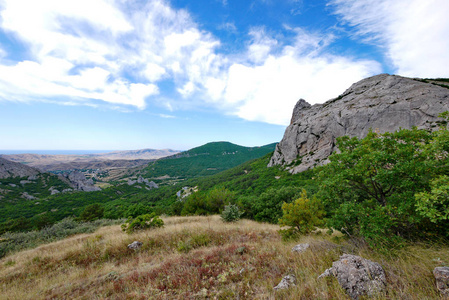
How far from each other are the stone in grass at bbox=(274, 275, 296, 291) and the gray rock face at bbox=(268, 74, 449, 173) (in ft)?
138

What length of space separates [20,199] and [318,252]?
158 meters

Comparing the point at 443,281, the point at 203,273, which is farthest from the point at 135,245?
the point at 443,281

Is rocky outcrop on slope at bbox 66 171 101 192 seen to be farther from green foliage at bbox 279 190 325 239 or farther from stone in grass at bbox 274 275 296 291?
stone in grass at bbox 274 275 296 291

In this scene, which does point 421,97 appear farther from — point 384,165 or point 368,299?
point 368,299

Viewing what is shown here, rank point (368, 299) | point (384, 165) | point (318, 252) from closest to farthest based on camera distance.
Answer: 1. point (368, 299)
2. point (318, 252)
3. point (384, 165)

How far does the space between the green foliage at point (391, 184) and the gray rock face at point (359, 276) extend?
90.6 inches

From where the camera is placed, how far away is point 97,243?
9.02m

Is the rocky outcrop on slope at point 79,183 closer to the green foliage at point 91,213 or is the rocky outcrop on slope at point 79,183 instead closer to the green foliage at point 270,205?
the green foliage at point 91,213

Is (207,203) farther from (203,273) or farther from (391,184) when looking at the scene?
(391,184)

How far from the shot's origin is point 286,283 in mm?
3988

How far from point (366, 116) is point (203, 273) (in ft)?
194

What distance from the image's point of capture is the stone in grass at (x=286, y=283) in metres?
Result: 3.90

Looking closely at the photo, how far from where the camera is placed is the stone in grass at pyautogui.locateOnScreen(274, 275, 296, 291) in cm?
390

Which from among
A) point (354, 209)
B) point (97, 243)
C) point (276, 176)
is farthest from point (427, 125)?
point (97, 243)
